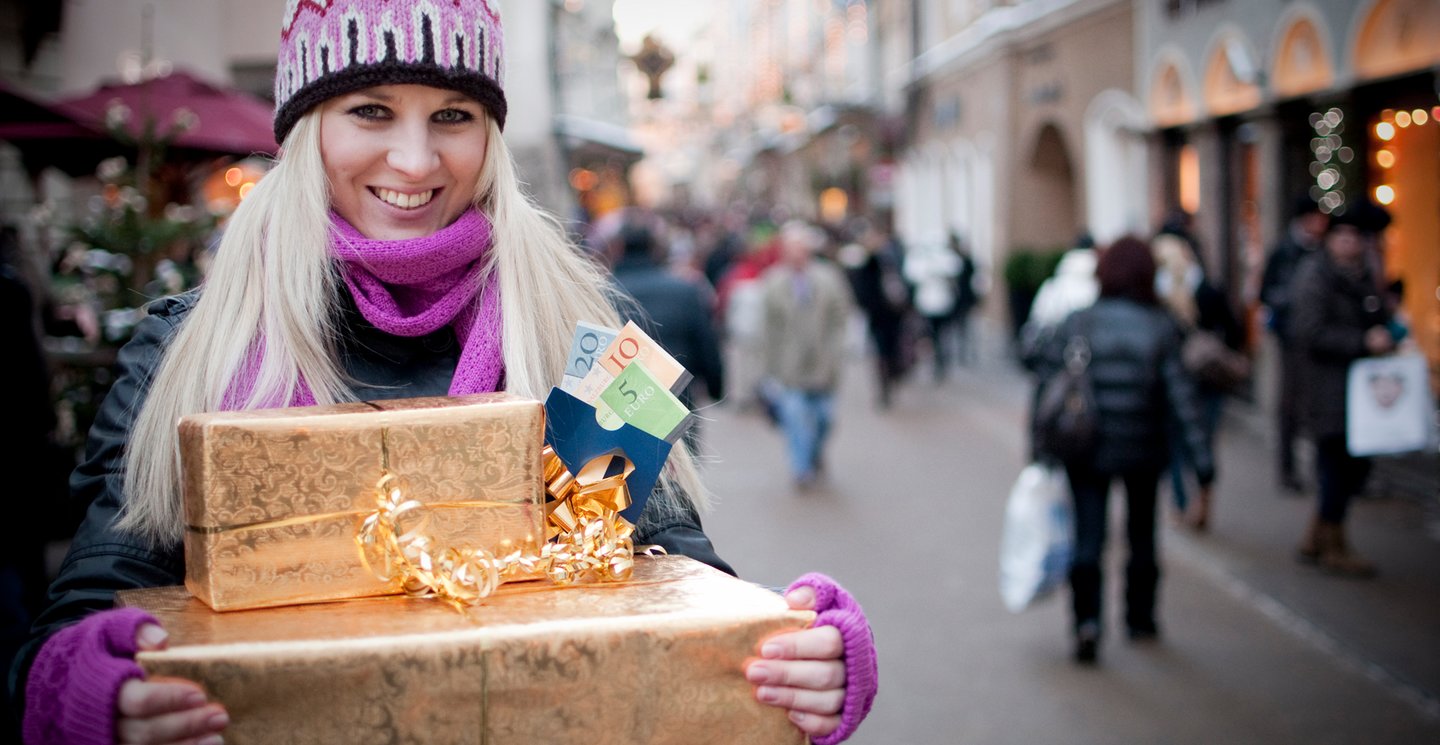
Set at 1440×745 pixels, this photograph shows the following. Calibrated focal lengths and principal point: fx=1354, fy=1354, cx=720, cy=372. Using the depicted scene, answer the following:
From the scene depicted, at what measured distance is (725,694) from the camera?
1.46 m

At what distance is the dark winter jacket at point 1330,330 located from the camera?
7324mm

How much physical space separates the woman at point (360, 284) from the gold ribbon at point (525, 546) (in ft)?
0.56

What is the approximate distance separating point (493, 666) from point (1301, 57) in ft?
38.2

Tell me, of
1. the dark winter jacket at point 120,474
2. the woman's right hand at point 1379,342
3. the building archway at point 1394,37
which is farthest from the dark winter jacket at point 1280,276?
the dark winter jacket at point 120,474

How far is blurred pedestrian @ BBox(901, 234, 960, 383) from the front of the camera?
16719 mm

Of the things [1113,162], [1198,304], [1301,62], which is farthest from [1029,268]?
[1198,304]

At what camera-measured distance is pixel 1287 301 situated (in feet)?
28.5

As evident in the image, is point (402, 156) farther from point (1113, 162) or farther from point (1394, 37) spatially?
point (1113, 162)

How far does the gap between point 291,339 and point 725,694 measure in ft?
2.45

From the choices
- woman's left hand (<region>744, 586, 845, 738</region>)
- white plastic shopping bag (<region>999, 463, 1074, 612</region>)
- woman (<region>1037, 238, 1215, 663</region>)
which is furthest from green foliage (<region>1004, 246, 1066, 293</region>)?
woman's left hand (<region>744, 586, 845, 738</region>)

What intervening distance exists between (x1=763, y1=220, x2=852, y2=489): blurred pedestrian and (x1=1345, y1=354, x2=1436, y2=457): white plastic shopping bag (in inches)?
168

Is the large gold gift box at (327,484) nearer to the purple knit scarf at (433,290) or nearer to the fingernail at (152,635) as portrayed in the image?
the fingernail at (152,635)

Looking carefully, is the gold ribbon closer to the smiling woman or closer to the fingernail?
the fingernail

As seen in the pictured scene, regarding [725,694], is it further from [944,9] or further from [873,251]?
[944,9]
